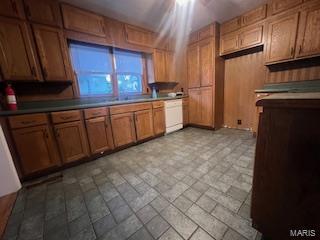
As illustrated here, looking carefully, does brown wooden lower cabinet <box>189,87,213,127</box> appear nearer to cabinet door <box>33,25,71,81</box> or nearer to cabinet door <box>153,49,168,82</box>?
cabinet door <box>153,49,168,82</box>

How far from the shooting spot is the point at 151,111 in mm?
2969

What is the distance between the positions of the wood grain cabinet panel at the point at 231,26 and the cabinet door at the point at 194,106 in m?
1.40

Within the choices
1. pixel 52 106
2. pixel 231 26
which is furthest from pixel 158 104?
pixel 231 26

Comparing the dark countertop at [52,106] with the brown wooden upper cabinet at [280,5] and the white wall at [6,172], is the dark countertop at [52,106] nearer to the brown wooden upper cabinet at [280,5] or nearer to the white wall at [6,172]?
the white wall at [6,172]

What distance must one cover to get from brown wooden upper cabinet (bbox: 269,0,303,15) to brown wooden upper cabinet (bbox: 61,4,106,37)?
300 cm

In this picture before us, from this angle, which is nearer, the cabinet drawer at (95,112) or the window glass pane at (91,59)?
the cabinet drawer at (95,112)

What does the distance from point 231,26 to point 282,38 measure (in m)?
1.02

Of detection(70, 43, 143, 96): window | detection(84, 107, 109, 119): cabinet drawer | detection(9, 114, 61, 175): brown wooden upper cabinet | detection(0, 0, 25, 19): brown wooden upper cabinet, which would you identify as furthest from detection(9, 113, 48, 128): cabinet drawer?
detection(0, 0, 25, 19): brown wooden upper cabinet

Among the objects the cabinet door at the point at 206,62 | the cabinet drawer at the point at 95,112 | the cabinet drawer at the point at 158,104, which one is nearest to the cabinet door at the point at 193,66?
Result: the cabinet door at the point at 206,62

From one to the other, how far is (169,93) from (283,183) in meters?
3.29

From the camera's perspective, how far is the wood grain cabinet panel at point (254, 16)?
2.50 meters

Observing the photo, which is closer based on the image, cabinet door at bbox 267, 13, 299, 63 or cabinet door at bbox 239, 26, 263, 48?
cabinet door at bbox 267, 13, 299, 63

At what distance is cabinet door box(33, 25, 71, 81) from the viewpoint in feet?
6.31

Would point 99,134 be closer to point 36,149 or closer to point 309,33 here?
point 36,149
